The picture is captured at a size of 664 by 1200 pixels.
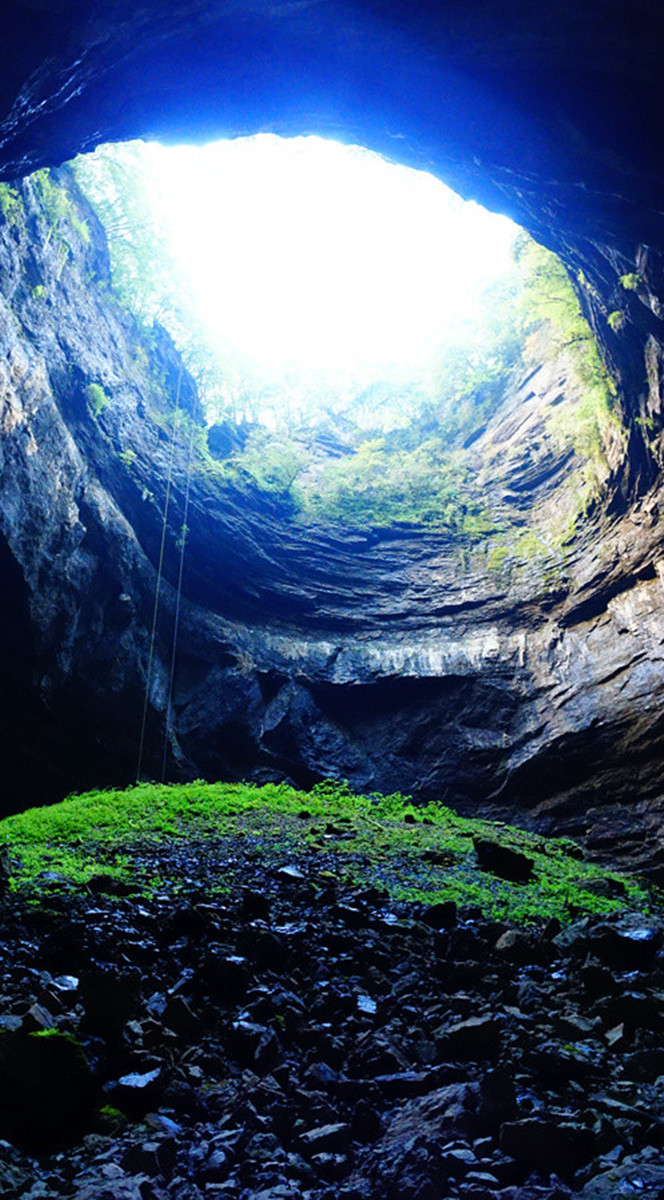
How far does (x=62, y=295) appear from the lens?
1177 cm

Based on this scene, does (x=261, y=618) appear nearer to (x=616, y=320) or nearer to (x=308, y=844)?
(x=308, y=844)

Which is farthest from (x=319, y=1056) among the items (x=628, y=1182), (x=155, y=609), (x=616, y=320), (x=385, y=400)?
(x=385, y=400)

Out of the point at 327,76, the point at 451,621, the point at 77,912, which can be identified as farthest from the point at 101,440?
the point at 77,912

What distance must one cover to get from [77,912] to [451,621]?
11475mm

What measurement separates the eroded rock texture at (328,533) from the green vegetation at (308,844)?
1727mm

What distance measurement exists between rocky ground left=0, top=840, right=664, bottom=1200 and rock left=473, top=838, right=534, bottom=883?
2199 mm

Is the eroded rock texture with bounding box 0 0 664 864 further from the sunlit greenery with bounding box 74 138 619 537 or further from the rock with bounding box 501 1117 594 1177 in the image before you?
the rock with bounding box 501 1117 594 1177

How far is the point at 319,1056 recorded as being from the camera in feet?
8.97

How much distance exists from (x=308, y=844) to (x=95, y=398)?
10008 millimetres

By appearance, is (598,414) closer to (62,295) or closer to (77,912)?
(62,295)

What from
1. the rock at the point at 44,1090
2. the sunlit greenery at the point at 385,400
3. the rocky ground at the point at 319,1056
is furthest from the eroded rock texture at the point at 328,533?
the rock at the point at 44,1090

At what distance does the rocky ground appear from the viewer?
6.44 ft

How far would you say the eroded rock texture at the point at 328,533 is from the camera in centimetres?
638

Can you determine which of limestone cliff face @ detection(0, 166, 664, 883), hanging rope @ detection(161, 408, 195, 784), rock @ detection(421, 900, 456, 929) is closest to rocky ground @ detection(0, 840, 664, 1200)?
rock @ detection(421, 900, 456, 929)
